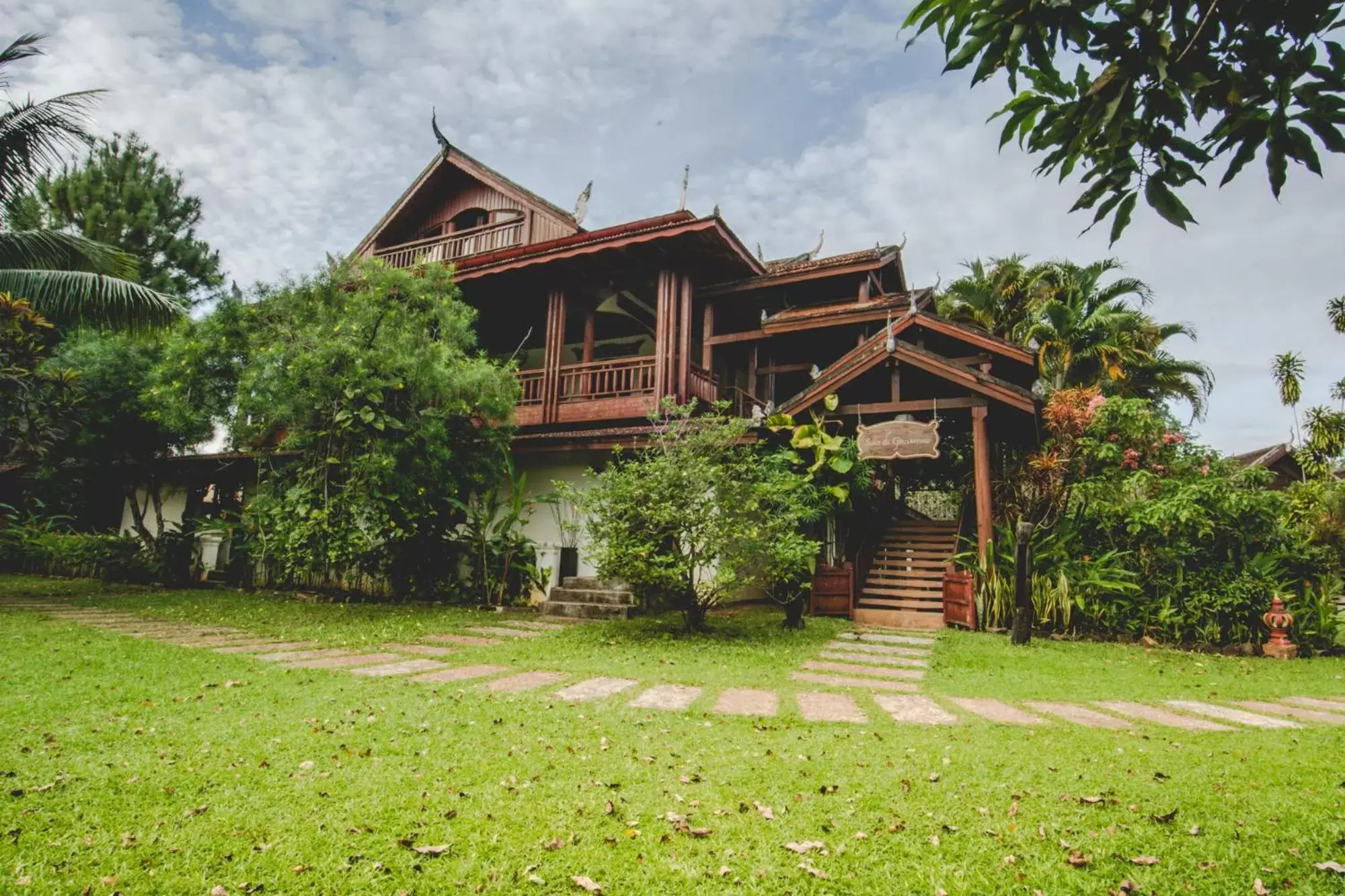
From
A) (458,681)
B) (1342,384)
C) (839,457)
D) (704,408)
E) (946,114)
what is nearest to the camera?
(946,114)

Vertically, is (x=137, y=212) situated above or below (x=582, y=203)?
above

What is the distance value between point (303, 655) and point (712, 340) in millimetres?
8203

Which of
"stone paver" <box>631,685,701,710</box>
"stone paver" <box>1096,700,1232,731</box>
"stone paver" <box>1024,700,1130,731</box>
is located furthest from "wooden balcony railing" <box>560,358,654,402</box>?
"stone paver" <box>1096,700,1232,731</box>

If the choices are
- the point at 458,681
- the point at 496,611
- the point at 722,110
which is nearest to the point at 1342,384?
the point at 722,110

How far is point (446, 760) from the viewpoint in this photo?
9.65 ft

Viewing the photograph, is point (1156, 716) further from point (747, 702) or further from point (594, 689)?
point (594, 689)

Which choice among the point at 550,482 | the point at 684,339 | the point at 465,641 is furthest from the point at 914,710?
the point at 550,482

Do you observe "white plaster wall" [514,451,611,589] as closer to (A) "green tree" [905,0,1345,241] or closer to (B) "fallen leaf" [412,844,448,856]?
(B) "fallen leaf" [412,844,448,856]

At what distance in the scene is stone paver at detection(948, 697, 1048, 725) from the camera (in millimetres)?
4000

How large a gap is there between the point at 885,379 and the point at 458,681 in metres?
7.70

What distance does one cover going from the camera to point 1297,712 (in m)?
4.55

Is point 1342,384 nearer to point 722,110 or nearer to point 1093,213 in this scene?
point 722,110

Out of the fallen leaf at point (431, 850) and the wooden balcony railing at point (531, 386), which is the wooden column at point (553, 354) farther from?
the fallen leaf at point (431, 850)

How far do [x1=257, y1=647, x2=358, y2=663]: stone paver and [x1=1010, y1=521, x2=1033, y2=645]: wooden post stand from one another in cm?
657
